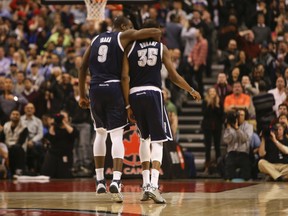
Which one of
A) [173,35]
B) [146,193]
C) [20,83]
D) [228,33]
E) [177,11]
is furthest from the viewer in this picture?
[177,11]

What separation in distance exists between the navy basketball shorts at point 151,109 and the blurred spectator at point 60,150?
7.56 metres

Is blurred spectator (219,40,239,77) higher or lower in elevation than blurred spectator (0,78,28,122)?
higher

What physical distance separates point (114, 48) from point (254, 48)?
10790 mm

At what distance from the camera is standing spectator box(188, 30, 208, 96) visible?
71.2ft

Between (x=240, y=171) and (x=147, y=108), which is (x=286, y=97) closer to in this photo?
(x=240, y=171)

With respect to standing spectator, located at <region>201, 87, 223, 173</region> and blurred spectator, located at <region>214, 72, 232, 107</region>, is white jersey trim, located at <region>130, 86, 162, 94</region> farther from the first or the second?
blurred spectator, located at <region>214, 72, 232, 107</region>

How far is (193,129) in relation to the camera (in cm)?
2144

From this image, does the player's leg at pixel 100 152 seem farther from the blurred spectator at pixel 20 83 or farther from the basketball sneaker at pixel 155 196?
the blurred spectator at pixel 20 83

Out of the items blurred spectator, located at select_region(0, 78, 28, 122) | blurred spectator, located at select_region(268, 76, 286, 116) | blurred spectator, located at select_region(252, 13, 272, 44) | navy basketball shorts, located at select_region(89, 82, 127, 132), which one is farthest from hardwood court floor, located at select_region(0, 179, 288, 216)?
blurred spectator, located at select_region(252, 13, 272, 44)

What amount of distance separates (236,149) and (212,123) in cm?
201

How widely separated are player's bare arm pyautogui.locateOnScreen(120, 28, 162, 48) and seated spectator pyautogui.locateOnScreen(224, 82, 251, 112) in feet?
25.1

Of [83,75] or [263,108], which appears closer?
[83,75]

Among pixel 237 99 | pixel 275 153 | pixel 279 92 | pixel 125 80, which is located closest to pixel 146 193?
pixel 125 80

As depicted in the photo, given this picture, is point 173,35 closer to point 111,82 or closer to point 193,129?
point 193,129
